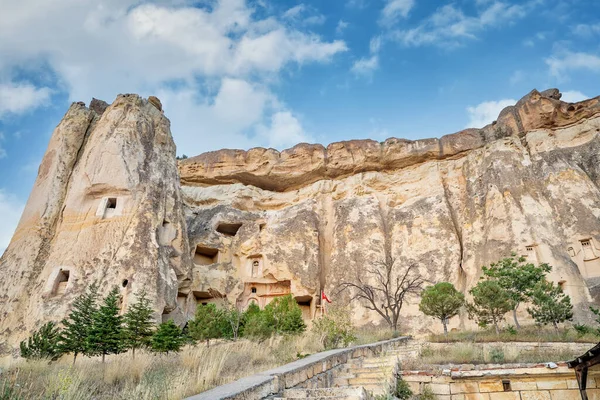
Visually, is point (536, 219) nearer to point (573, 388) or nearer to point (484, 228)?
point (484, 228)

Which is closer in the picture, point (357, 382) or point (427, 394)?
point (357, 382)

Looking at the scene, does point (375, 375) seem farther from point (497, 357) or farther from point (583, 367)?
point (497, 357)

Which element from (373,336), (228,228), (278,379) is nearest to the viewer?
(278,379)

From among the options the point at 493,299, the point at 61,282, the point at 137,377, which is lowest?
the point at 137,377

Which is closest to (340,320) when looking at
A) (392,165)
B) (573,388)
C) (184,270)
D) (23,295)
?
(573,388)

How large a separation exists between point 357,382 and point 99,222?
15.6 m

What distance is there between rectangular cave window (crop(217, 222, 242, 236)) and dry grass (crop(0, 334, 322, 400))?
19204 mm

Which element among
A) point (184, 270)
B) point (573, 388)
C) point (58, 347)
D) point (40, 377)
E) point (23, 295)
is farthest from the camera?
point (184, 270)

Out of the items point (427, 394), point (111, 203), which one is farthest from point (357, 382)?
point (111, 203)

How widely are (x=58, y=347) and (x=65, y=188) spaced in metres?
12.8

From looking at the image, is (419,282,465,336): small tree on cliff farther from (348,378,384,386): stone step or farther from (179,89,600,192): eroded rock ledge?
(179,89,600,192): eroded rock ledge

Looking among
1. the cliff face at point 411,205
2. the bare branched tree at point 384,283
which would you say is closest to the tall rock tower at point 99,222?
the cliff face at point 411,205

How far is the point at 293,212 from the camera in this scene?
2591 centimetres

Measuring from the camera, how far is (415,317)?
766 inches
